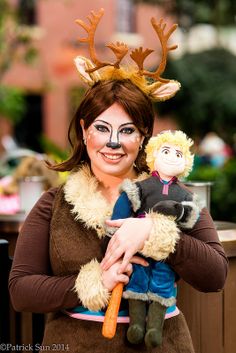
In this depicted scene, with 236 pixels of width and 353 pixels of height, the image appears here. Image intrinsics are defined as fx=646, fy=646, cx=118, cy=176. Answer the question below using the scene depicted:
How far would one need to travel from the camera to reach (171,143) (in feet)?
6.86

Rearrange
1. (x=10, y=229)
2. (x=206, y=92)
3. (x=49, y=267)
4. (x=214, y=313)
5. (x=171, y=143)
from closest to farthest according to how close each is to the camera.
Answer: (x=171, y=143), (x=49, y=267), (x=214, y=313), (x=10, y=229), (x=206, y=92)

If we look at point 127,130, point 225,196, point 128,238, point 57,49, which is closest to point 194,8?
point 57,49

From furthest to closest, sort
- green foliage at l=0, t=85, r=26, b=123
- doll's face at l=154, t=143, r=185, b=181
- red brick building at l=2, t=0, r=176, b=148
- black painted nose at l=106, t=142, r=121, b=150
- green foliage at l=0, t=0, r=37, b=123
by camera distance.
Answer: red brick building at l=2, t=0, r=176, b=148 < green foliage at l=0, t=85, r=26, b=123 < green foliage at l=0, t=0, r=37, b=123 < black painted nose at l=106, t=142, r=121, b=150 < doll's face at l=154, t=143, r=185, b=181

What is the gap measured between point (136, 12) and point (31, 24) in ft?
14.0

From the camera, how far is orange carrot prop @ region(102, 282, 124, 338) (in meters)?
1.94

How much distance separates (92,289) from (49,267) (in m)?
0.24

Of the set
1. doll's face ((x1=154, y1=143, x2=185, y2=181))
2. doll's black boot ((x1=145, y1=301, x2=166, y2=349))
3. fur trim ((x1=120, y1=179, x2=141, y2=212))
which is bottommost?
doll's black boot ((x1=145, y1=301, x2=166, y2=349))

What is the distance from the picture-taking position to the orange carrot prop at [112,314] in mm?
1944

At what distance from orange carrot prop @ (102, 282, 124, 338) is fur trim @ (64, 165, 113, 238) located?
22 cm

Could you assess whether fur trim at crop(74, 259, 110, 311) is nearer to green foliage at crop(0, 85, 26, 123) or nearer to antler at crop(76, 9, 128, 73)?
antler at crop(76, 9, 128, 73)

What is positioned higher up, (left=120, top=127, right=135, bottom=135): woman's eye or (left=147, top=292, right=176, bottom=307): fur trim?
(left=120, top=127, right=135, bottom=135): woman's eye

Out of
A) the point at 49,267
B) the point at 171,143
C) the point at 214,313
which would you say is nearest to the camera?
the point at 171,143

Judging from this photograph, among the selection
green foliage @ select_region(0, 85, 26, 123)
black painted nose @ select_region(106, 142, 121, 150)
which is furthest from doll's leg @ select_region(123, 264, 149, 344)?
green foliage @ select_region(0, 85, 26, 123)

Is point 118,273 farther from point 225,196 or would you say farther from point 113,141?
point 225,196
